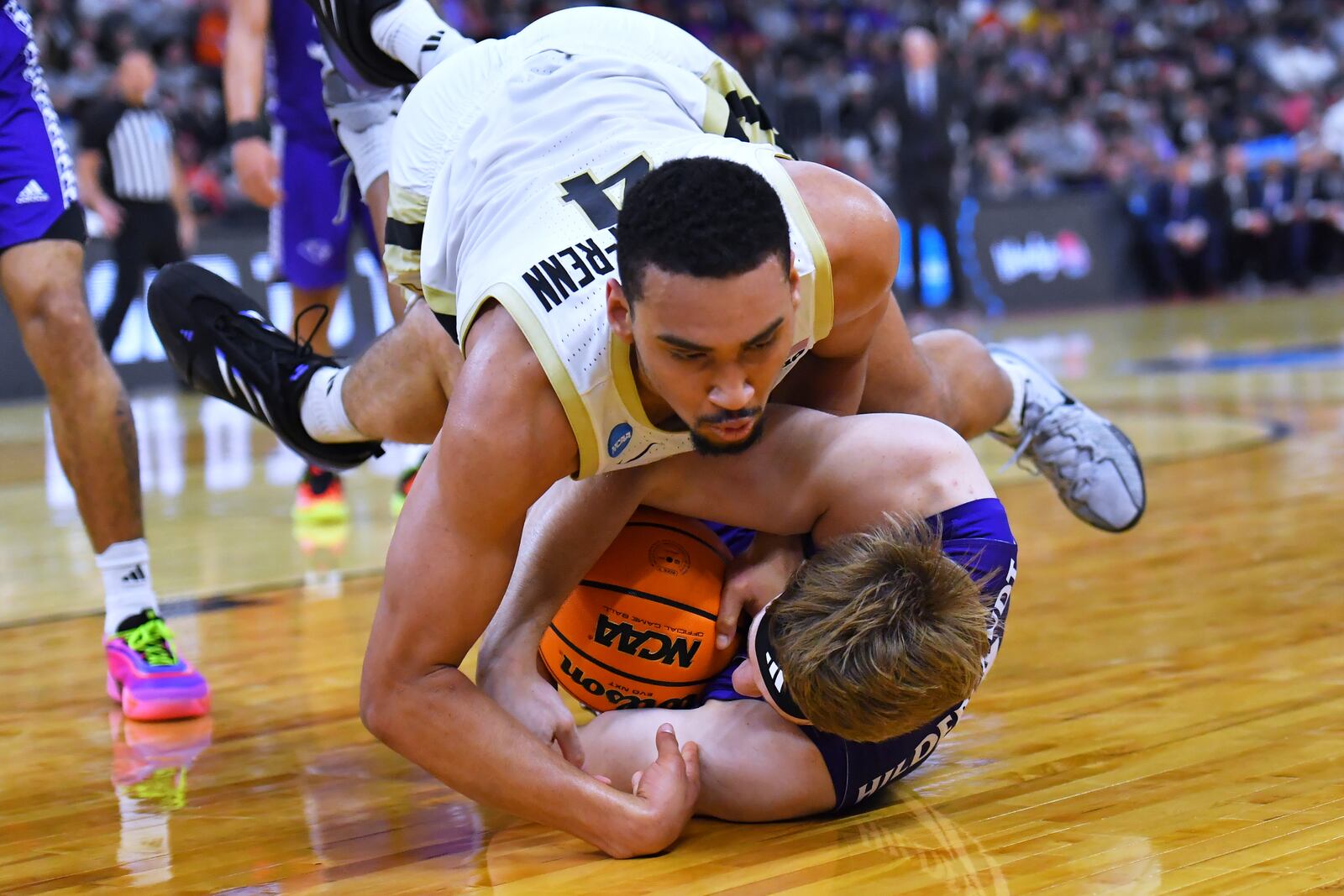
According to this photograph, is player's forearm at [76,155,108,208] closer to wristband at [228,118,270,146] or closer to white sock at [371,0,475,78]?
wristband at [228,118,270,146]

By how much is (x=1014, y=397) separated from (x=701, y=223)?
1.77m

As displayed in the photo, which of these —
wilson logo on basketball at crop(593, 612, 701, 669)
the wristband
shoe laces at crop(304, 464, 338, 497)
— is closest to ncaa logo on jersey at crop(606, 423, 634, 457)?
wilson logo on basketball at crop(593, 612, 701, 669)

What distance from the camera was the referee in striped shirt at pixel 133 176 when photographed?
961 cm

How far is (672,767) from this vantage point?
2.26 meters

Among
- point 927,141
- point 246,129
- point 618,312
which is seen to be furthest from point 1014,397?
point 927,141

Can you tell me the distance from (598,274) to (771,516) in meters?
0.49

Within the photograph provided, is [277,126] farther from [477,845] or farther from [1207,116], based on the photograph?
[1207,116]

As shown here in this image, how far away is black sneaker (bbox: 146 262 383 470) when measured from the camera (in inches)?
141

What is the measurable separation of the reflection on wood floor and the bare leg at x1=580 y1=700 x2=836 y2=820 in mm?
39

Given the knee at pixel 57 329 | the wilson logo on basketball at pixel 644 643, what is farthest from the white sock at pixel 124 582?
the wilson logo on basketball at pixel 644 643

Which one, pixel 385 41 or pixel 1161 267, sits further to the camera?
pixel 1161 267

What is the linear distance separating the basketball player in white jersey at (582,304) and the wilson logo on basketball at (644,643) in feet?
0.88

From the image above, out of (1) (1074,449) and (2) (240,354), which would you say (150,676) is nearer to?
(2) (240,354)

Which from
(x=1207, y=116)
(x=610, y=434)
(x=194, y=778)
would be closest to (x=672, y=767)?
(x=610, y=434)
